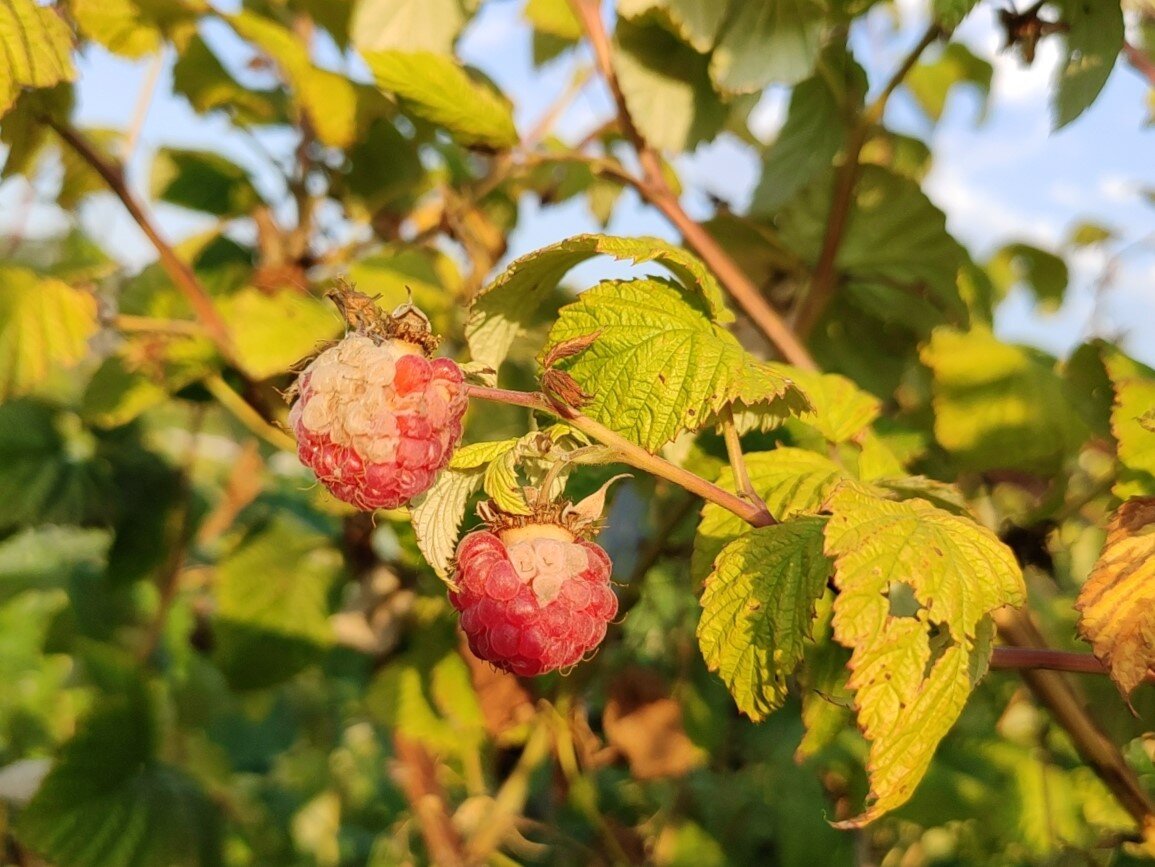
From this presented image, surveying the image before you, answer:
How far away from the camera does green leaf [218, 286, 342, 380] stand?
997mm

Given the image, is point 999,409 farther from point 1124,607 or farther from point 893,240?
point 1124,607

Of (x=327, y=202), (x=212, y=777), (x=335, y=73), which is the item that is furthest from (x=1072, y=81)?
(x=212, y=777)

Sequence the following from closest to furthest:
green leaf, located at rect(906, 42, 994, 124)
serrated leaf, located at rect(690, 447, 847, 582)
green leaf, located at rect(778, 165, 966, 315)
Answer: serrated leaf, located at rect(690, 447, 847, 582) → green leaf, located at rect(778, 165, 966, 315) → green leaf, located at rect(906, 42, 994, 124)

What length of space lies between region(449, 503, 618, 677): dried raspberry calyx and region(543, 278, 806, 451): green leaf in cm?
7

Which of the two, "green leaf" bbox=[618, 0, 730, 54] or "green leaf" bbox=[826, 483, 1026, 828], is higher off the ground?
"green leaf" bbox=[618, 0, 730, 54]

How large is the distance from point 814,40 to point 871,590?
0.59m

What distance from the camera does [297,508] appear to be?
154cm

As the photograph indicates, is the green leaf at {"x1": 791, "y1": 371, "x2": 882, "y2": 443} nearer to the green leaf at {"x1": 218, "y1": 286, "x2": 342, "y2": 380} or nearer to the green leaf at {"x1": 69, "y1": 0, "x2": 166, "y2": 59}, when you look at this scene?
the green leaf at {"x1": 218, "y1": 286, "x2": 342, "y2": 380}

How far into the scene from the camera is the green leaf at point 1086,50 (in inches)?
32.2

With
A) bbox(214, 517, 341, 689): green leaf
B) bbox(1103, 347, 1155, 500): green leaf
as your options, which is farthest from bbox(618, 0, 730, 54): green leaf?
bbox(214, 517, 341, 689): green leaf

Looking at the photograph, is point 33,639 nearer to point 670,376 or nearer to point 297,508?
point 297,508

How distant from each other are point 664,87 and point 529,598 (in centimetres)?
63

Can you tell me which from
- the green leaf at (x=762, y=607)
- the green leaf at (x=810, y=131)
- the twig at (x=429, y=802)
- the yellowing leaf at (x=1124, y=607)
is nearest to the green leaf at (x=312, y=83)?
the green leaf at (x=810, y=131)

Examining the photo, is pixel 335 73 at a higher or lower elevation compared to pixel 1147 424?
lower
